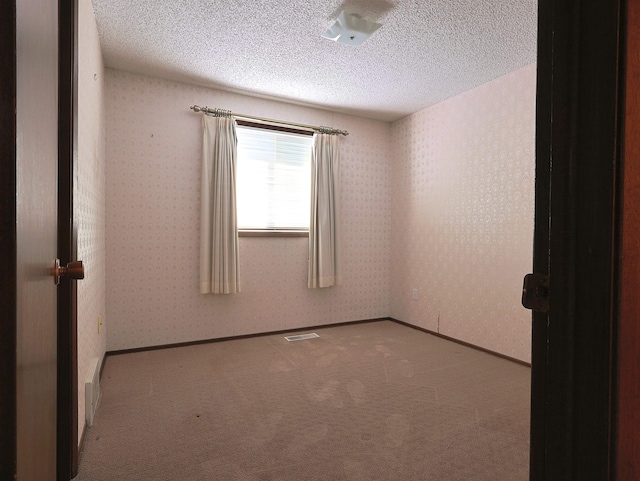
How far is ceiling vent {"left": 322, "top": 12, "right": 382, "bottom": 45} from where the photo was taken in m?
2.30

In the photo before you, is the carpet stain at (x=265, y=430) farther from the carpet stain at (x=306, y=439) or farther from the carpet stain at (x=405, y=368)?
the carpet stain at (x=405, y=368)

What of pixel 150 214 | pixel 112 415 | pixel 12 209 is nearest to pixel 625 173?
pixel 12 209

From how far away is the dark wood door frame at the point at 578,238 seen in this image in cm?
56

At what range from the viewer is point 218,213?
3.50m

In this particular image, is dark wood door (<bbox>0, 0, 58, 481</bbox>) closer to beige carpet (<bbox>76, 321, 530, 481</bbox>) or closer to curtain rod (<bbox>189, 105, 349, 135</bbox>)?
beige carpet (<bbox>76, 321, 530, 481</bbox>)

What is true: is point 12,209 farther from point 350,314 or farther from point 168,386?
point 350,314

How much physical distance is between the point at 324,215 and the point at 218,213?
3.72ft

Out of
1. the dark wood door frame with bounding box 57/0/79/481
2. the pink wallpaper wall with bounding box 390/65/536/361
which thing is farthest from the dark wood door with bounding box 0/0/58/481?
the pink wallpaper wall with bounding box 390/65/536/361

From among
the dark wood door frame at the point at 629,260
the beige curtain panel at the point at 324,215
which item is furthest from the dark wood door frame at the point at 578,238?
the beige curtain panel at the point at 324,215

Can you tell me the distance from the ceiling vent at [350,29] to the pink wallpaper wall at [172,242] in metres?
1.49

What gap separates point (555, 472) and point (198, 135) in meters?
3.57

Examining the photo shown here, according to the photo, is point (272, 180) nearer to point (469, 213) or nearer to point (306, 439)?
point (469, 213)

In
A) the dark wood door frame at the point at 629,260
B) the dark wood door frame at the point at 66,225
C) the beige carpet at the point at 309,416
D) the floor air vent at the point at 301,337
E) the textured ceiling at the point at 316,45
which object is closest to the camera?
the dark wood door frame at the point at 629,260

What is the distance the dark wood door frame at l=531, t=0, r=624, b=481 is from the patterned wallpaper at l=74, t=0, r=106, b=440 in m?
1.73
